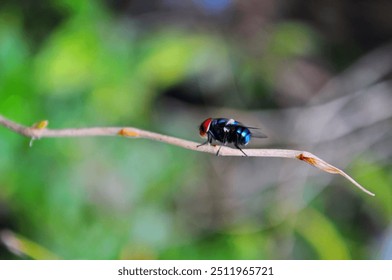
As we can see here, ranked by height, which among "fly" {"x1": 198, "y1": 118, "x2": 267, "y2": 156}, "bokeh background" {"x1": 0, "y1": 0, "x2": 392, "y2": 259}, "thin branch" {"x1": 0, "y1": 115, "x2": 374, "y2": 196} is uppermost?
"bokeh background" {"x1": 0, "y1": 0, "x2": 392, "y2": 259}

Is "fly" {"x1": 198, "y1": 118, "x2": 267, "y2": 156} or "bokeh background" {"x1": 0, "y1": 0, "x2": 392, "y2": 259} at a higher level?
"bokeh background" {"x1": 0, "y1": 0, "x2": 392, "y2": 259}

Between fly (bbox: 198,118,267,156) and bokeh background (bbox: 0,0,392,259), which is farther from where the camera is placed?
bokeh background (bbox: 0,0,392,259)

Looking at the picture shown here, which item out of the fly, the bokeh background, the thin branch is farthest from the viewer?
the bokeh background

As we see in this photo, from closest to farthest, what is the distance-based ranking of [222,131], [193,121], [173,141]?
[173,141] < [222,131] < [193,121]

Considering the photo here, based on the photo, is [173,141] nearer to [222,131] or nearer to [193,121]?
[222,131]

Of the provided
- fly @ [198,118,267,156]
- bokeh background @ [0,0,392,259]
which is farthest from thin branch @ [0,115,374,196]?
bokeh background @ [0,0,392,259]

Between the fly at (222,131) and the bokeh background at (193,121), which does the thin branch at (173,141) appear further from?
the bokeh background at (193,121)

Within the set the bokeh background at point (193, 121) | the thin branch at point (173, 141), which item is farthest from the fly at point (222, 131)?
the bokeh background at point (193, 121)

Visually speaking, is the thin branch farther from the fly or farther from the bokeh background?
the bokeh background

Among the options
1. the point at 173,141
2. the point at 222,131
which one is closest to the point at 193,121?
the point at 222,131
